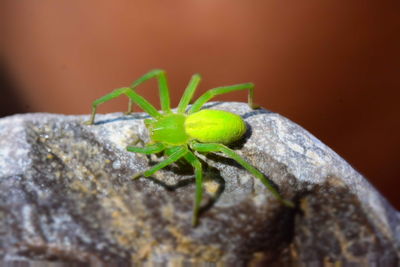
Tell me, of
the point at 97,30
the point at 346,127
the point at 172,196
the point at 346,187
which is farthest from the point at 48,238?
the point at 346,127

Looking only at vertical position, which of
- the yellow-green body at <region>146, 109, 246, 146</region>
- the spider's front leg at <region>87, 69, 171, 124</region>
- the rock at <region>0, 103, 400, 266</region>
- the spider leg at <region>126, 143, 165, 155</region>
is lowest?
the rock at <region>0, 103, 400, 266</region>

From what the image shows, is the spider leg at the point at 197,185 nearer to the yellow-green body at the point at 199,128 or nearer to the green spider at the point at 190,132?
the green spider at the point at 190,132

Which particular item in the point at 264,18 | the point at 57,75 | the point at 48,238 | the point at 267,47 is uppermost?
the point at 264,18

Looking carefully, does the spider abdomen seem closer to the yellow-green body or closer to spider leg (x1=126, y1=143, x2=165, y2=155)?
the yellow-green body

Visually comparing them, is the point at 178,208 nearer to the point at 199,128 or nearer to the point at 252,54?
the point at 199,128

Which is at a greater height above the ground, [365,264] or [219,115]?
[219,115]

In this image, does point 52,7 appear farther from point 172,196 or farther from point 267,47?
point 172,196

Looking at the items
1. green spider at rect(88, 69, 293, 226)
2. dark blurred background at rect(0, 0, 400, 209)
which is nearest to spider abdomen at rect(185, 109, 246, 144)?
green spider at rect(88, 69, 293, 226)
